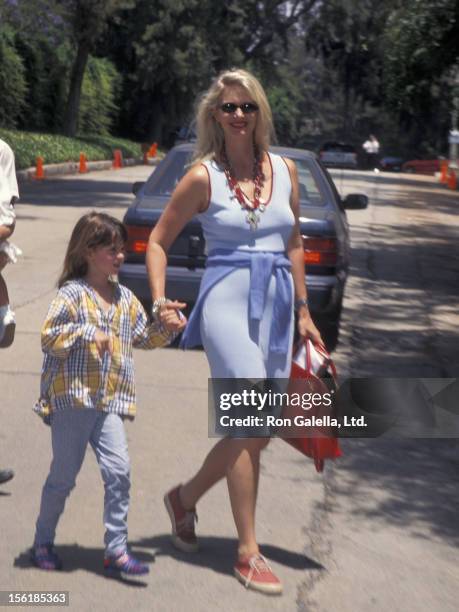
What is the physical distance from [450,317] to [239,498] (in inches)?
317

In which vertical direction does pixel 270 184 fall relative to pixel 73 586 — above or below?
above

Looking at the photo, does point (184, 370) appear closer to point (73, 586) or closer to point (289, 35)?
point (73, 586)

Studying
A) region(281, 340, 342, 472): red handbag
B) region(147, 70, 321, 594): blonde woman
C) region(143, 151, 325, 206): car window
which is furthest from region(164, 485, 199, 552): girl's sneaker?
region(143, 151, 325, 206): car window

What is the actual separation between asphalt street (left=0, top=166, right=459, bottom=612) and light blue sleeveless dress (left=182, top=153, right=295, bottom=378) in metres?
0.83

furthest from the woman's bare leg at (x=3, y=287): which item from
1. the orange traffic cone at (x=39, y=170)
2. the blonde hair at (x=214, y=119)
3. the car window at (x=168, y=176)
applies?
the orange traffic cone at (x=39, y=170)

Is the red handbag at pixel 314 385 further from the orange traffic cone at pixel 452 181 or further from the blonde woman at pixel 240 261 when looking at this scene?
the orange traffic cone at pixel 452 181

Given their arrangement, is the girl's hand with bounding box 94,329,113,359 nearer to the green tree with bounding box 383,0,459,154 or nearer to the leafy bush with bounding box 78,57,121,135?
the green tree with bounding box 383,0,459,154

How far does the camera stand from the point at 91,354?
452 cm

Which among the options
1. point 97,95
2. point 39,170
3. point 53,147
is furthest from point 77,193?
point 97,95

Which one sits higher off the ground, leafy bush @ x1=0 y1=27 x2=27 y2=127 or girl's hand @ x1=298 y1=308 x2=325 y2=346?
girl's hand @ x1=298 y1=308 x2=325 y2=346

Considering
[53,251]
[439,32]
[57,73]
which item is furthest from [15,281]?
[57,73]

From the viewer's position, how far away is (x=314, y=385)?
4738 mm

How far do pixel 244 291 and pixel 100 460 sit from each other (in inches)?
32.8

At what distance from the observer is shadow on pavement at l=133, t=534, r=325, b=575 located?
489 centimetres
